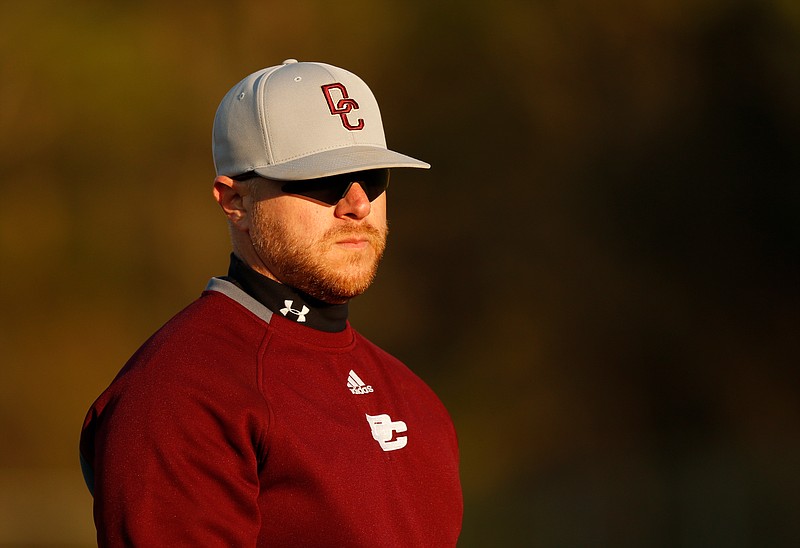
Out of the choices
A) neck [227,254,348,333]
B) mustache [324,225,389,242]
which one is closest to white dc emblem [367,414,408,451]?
neck [227,254,348,333]

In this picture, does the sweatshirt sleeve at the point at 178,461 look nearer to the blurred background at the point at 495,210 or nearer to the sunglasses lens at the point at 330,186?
the sunglasses lens at the point at 330,186

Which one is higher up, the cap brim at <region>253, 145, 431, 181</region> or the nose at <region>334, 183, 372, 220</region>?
the cap brim at <region>253, 145, 431, 181</region>

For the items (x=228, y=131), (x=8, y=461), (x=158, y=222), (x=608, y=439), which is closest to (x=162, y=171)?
(x=158, y=222)

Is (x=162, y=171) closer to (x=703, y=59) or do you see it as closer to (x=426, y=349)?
(x=426, y=349)

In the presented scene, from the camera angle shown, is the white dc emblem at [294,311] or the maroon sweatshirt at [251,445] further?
the white dc emblem at [294,311]

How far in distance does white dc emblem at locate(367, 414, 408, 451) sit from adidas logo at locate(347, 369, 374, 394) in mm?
53

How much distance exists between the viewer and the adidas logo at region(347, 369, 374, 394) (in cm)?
222

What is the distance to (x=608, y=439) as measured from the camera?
1093 centimetres

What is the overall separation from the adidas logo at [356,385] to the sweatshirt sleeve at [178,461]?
10.9 inches

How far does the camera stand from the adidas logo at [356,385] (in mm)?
2223

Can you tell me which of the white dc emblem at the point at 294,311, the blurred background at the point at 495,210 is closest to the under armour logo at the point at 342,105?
the white dc emblem at the point at 294,311

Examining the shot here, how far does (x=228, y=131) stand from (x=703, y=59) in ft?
33.5

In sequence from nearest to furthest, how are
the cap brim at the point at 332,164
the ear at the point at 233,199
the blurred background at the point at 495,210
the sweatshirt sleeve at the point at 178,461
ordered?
the sweatshirt sleeve at the point at 178,461
the cap brim at the point at 332,164
the ear at the point at 233,199
the blurred background at the point at 495,210

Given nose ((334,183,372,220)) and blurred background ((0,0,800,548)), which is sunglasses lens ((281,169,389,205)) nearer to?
nose ((334,183,372,220))
